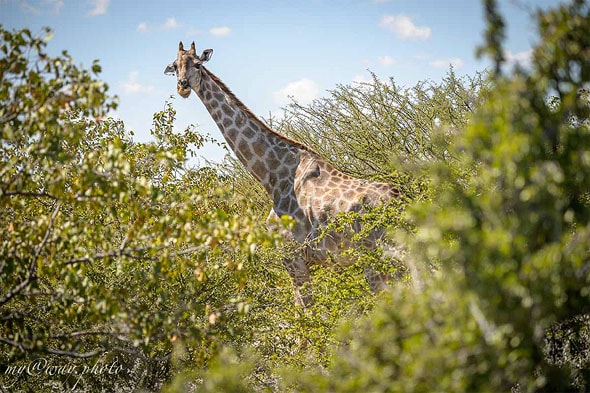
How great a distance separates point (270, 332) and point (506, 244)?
4703 millimetres

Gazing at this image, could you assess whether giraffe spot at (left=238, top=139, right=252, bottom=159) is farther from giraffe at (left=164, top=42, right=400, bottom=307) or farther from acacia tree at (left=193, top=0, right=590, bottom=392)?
acacia tree at (left=193, top=0, right=590, bottom=392)

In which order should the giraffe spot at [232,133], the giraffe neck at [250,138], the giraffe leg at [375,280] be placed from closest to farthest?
the giraffe leg at [375,280] < the giraffe neck at [250,138] < the giraffe spot at [232,133]

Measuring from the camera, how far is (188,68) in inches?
359

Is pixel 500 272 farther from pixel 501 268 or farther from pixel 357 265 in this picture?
pixel 357 265

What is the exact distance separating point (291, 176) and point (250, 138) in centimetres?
86

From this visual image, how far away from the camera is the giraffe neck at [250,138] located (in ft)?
29.3

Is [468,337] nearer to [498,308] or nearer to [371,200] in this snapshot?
[498,308]

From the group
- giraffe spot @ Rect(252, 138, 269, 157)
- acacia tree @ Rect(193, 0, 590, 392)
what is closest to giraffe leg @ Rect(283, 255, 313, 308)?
giraffe spot @ Rect(252, 138, 269, 157)

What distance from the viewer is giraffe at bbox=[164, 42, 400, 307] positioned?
801cm

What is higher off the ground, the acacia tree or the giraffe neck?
the giraffe neck

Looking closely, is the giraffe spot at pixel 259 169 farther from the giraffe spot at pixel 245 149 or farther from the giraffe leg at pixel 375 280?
the giraffe leg at pixel 375 280

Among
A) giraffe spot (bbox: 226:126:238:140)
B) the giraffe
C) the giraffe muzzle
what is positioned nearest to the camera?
the giraffe

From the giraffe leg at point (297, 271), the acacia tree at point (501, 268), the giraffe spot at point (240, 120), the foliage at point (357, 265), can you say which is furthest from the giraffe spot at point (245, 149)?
the acacia tree at point (501, 268)

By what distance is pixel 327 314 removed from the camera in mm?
6262
